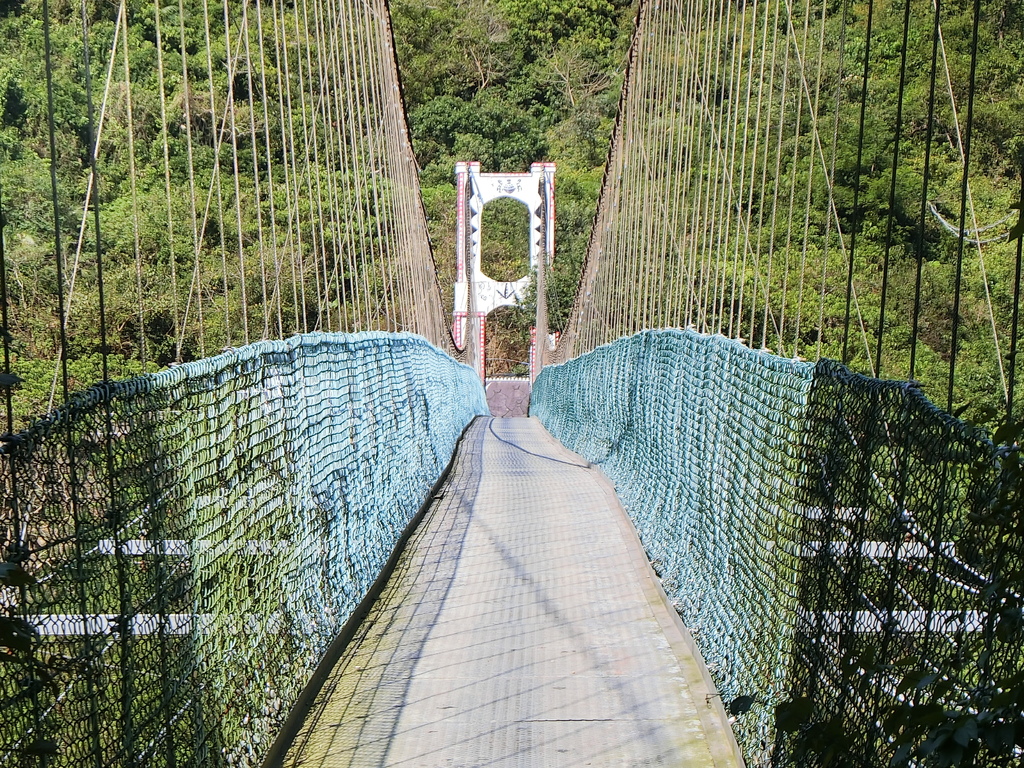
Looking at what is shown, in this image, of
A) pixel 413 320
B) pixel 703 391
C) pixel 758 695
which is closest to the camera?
pixel 758 695

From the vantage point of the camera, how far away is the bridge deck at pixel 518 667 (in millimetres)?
3033

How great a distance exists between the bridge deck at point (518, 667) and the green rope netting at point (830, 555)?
0.57 ft

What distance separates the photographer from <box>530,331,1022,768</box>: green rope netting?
129 centimetres

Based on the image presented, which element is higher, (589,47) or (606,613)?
(589,47)

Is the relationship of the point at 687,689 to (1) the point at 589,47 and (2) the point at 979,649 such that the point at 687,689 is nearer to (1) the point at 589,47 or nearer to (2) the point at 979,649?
(2) the point at 979,649

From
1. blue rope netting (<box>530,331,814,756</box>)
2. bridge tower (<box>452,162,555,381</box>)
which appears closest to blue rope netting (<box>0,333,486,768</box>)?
blue rope netting (<box>530,331,814,756</box>)

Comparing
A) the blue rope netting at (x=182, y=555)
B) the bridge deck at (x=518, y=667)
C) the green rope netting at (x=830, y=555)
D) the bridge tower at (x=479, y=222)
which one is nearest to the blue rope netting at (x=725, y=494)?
the green rope netting at (x=830, y=555)

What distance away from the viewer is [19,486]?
4.91ft

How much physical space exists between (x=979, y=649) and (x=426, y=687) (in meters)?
2.43

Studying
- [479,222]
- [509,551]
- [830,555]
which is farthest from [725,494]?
[479,222]

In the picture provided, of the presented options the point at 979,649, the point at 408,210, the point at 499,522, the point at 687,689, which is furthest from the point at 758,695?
→ the point at 408,210

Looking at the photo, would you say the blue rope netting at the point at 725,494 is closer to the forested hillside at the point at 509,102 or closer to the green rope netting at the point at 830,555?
the green rope netting at the point at 830,555

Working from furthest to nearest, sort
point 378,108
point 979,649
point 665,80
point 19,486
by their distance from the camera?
point 378,108, point 665,80, point 19,486, point 979,649

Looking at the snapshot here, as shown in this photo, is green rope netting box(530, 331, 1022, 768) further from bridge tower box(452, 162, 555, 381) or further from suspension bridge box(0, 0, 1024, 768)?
bridge tower box(452, 162, 555, 381)
